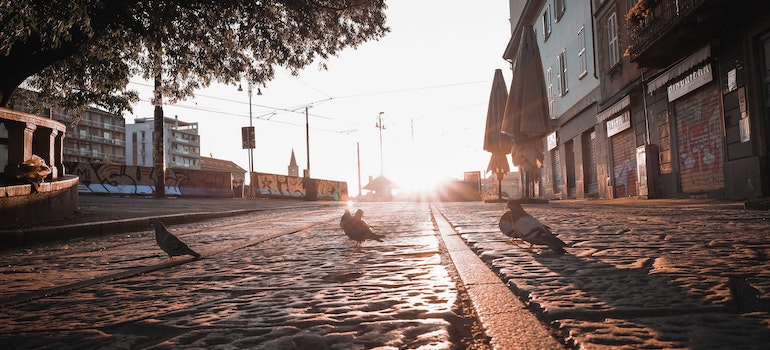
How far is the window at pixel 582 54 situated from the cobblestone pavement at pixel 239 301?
61.7ft

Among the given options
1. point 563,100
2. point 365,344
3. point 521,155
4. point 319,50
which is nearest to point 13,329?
point 365,344

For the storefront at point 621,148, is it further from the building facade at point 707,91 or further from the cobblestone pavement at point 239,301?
the cobblestone pavement at point 239,301

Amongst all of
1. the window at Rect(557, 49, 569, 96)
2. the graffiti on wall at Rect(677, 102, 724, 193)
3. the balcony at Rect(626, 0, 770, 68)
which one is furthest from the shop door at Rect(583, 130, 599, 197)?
the graffiti on wall at Rect(677, 102, 724, 193)

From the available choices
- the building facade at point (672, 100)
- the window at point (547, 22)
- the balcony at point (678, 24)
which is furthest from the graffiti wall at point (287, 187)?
the balcony at point (678, 24)

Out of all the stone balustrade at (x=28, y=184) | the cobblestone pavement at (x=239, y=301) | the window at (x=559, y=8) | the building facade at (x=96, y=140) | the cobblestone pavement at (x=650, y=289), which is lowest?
the cobblestone pavement at (x=239, y=301)

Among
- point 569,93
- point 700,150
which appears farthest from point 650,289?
point 569,93

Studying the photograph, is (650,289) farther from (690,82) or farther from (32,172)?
(690,82)

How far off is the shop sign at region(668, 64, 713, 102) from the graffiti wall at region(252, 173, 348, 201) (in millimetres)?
28411

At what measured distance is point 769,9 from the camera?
10.1 meters

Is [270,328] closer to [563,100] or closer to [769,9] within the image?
[769,9]

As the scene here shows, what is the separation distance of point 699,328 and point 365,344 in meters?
0.92

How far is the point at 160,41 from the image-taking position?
10406mm

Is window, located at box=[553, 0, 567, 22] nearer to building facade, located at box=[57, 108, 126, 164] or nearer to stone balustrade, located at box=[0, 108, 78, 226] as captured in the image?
stone balustrade, located at box=[0, 108, 78, 226]

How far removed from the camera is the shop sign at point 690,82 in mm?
12312
